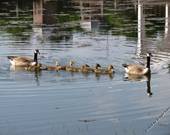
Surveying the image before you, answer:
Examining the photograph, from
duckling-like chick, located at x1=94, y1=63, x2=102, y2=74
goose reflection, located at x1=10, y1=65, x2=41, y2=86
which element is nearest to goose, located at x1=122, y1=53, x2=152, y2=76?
duckling-like chick, located at x1=94, y1=63, x2=102, y2=74

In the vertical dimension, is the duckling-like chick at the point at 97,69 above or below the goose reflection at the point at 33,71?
above

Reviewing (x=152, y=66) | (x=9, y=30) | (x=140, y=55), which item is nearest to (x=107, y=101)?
(x=152, y=66)

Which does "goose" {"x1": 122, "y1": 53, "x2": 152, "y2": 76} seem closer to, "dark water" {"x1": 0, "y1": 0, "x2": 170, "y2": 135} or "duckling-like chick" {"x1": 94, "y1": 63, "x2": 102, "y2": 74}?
"dark water" {"x1": 0, "y1": 0, "x2": 170, "y2": 135}

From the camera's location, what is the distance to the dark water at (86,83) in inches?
635

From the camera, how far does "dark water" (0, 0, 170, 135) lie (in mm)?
16128

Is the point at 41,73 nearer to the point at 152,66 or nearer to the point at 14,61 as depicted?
the point at 14,61

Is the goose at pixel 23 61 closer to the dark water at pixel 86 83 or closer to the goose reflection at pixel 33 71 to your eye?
the goose reflection at pixel 33 71

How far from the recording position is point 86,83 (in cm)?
2131

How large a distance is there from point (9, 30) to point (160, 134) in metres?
22.3

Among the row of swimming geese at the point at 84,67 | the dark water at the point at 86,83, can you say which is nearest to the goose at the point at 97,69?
the row of swimming geese at the point at 84,67

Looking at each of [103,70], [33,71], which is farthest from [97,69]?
[33,71]

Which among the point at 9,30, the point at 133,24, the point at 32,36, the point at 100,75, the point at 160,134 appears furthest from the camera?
the point at 133,24

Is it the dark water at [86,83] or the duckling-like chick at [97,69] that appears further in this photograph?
the duckling-like chick at [97,69]

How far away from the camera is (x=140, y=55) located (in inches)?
1071
